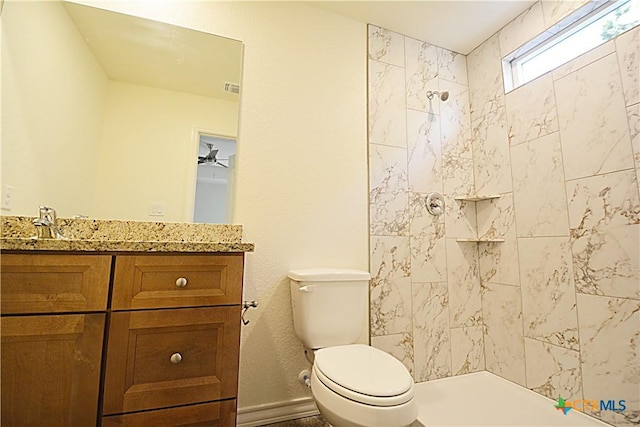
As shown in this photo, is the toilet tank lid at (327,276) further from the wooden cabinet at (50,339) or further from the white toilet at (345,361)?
the wooden cabinet at (50,339)

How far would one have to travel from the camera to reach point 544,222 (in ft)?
5.33

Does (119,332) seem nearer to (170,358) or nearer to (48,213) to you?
(170,358)

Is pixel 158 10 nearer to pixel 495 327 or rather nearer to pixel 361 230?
pixel 361 230

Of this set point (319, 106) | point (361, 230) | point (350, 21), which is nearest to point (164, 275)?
point (361, 230)

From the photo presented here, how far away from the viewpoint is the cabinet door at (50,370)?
77cm

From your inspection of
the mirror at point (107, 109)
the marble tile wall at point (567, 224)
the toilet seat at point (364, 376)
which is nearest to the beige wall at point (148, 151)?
the mirror at point (107, 109)

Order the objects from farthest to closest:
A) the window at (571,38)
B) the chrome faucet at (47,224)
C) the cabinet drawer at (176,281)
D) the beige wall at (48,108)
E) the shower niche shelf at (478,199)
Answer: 1. the shower niche shelf at (478,199)
2. the window at (571,38)
3. the beige wall at (48,108)
4. the chrome faucet at (47,224)
5. the cabinet drawer at (176,281)

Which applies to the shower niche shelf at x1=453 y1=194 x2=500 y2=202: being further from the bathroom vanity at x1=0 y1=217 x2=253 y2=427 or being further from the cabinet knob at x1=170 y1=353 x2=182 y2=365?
the cabinet knob at x1=170 y1=353 x2=182 y2=365

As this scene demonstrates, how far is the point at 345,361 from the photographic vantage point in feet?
3.75

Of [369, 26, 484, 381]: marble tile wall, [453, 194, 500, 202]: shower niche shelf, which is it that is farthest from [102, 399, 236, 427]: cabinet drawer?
[453, 194, 500, 202]: shower niche shelf

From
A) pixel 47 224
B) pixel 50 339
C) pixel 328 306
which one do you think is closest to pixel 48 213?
pixel 47 224

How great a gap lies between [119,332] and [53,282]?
0.75ft

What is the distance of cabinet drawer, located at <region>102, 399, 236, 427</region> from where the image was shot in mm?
834

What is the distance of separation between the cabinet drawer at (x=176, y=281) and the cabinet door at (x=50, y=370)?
122 mm
